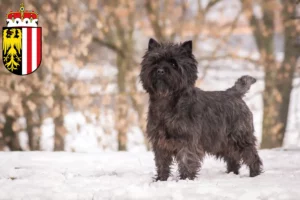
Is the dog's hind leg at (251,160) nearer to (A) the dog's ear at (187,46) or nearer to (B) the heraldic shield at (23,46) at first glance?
(A) the dog's ear at (187,46)

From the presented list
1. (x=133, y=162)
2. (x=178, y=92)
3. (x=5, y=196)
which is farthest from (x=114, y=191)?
(x=133, y=162)

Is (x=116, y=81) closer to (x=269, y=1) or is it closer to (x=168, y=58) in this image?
(x=269, y=1)

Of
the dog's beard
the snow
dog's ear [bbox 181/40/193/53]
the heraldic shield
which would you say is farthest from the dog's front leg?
the heraldic shield

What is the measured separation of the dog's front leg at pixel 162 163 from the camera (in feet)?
20.9

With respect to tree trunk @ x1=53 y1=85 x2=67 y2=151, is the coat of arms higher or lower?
higher

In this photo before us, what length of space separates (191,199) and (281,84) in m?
9.65

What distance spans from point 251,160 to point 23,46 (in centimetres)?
480

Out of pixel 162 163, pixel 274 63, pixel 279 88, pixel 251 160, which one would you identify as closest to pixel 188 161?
pixel 162 163

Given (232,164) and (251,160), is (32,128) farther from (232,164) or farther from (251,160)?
(251,160)

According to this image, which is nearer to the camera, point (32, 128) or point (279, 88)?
point (279, 88)

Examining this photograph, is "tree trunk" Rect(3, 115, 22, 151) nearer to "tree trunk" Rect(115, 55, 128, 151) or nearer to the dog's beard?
"tree trunk" Rect(115, 55, 128, 151)

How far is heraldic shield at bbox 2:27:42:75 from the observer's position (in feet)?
28.5

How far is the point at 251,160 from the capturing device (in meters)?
6.93

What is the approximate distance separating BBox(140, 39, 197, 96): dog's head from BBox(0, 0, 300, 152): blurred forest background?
607 centimetres
